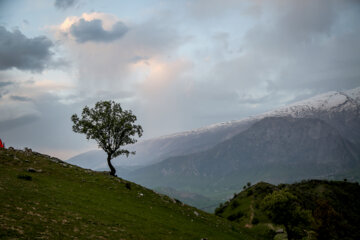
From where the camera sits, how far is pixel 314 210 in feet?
261

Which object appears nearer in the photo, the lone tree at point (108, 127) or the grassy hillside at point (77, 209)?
the grassy hillside at point (77, 209)

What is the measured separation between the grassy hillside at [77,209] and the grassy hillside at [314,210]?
1299 inches

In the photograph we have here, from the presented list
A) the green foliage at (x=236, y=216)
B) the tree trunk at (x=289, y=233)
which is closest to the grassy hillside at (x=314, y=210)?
the green foliage at (x=236, y=216)

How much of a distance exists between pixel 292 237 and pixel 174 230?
1563 inches

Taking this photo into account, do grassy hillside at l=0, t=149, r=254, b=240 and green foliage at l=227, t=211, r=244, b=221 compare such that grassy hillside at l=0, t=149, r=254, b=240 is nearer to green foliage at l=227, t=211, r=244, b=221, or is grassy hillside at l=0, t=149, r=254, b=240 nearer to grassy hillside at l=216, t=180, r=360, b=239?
grassy hillside at l=216, t=180, r=360, b=239

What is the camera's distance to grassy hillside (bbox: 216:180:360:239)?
211ft

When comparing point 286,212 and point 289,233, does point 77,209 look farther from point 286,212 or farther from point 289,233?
point 289,233

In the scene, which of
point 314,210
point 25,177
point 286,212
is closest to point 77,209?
point 25,177

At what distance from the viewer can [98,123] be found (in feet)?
200

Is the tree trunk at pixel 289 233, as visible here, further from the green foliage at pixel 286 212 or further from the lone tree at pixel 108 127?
the lone tree at pixel 108 127

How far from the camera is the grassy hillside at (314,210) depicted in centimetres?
6431

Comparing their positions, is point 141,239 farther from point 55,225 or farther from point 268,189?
point 268,189

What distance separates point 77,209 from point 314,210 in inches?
3180

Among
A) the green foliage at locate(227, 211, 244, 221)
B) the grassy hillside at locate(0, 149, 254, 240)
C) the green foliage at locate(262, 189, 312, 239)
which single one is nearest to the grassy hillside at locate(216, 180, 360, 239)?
the green foliage at locate(227, 211, 244, 221)
